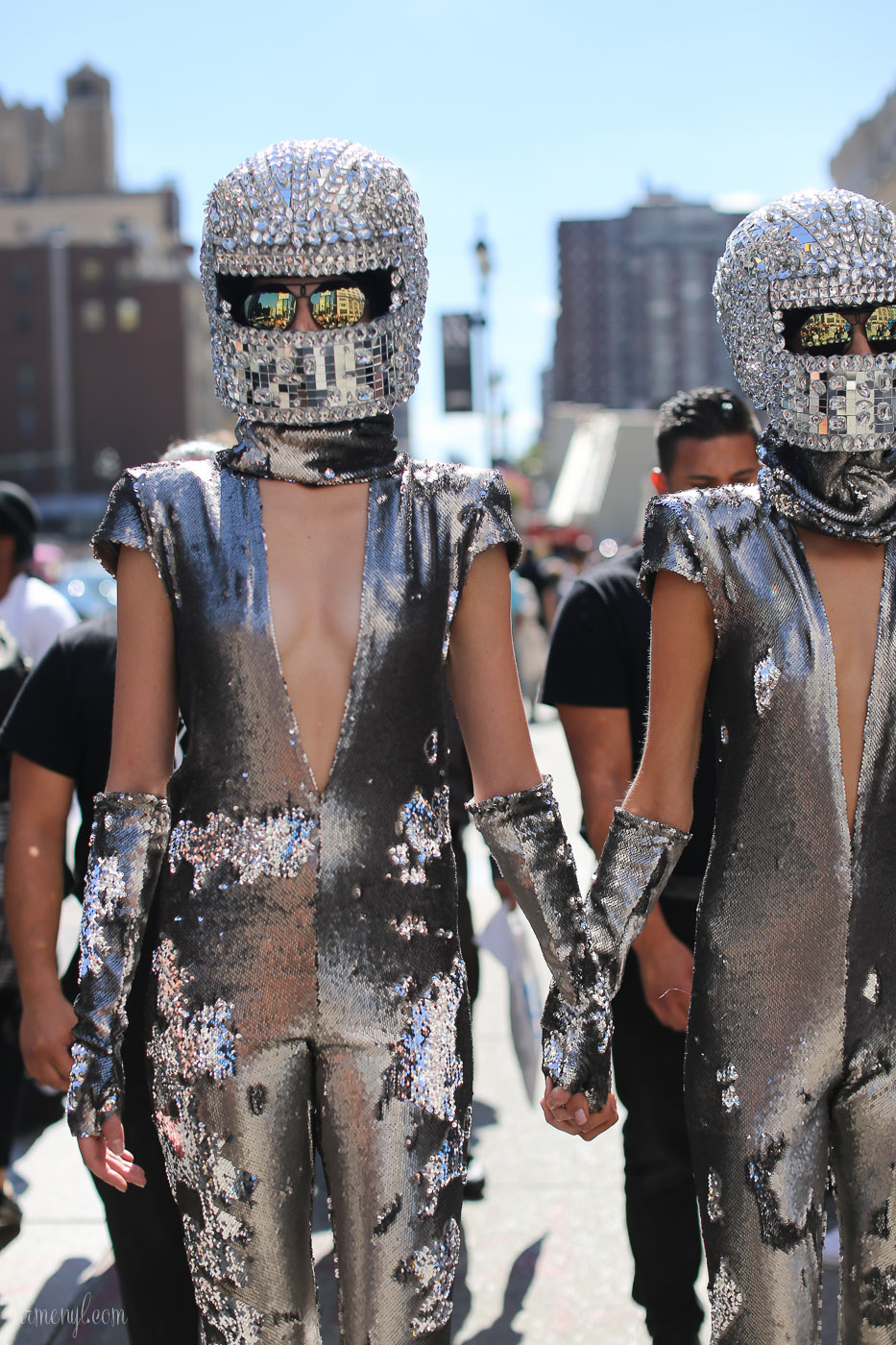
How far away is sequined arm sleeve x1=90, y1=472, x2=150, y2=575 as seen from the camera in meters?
1.99

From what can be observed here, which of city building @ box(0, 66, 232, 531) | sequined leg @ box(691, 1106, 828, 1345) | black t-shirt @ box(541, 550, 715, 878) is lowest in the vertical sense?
sequined leg @ box(691, 1106, 828, 1345)

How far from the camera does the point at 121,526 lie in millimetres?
2002

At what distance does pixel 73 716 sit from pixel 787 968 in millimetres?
1587

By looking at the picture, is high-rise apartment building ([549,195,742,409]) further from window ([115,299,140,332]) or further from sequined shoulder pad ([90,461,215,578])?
sequined shoulder pad ([90,461,215,578])

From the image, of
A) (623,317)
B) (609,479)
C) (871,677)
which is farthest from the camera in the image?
(623,317)

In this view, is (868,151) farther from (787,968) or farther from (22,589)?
(787,968)

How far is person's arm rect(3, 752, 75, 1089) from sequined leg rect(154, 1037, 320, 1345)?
994mm

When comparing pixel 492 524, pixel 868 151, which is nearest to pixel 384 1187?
pixel 492 524

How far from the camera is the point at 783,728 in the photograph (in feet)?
6.86

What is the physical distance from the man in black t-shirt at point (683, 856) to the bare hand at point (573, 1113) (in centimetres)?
75

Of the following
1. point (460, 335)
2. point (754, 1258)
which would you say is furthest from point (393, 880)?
point (460, 335)

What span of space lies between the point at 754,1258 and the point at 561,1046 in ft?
1.35

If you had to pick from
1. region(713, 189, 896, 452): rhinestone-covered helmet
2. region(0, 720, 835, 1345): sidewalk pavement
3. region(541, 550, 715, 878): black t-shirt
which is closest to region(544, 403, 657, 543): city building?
region(0, 720, 835, 1345): sidewalk pavement

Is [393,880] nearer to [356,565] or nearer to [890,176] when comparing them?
[356,565]
